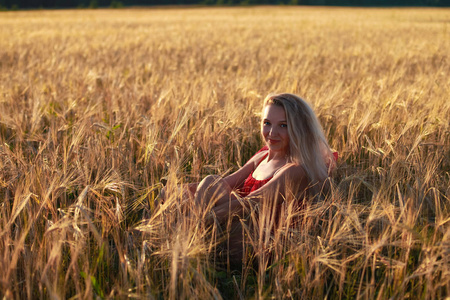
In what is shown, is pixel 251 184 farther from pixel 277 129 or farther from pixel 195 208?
pixel 195 208

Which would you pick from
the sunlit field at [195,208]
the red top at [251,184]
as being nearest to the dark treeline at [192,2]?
the sunlit field at [195,208]

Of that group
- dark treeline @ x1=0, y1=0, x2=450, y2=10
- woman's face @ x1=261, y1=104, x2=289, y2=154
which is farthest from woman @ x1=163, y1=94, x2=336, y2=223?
dark treeline @ x1=0, y1=0, x2=450, y2=10

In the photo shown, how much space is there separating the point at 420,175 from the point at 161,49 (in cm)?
690

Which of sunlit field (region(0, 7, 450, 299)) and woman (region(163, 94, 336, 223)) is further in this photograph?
woman (region(163, 94, 336, 223))

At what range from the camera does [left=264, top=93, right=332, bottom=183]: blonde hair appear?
1.88 metres

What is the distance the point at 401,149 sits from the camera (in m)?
2.15

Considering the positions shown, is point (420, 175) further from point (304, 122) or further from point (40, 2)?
point (40, 2)

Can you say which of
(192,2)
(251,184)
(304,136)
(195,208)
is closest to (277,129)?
(304,136)

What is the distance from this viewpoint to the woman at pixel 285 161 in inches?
71.4

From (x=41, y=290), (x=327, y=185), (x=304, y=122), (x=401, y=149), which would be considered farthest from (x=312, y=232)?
(x=41, y=290)

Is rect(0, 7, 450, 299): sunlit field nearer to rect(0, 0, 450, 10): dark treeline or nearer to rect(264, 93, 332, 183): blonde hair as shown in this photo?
rect(264, 93, 332, 183): blonde hair

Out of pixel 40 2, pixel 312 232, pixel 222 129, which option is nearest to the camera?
pixel 312 232

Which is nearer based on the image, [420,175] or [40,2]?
[420,175]

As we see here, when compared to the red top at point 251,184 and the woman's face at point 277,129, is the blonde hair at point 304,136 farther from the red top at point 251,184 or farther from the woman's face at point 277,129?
the red top at point 251,184
